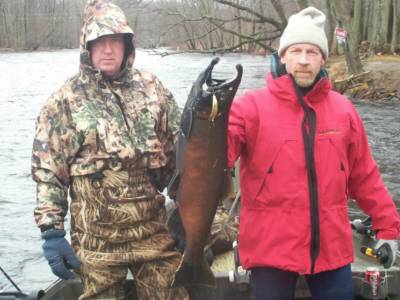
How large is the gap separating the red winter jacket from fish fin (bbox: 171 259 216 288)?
0.71 ft

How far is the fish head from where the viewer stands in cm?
260

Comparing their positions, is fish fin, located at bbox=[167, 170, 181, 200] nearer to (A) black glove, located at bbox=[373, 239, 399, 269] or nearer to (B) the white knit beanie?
(B) the white knit beanie

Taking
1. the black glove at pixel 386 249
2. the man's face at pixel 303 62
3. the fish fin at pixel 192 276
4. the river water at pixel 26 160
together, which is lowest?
the river water at pixel 26 160

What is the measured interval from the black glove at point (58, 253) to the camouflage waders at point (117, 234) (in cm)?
18

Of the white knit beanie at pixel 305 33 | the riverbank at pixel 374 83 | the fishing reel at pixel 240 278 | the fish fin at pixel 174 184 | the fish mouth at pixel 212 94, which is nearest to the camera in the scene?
the fish mouth at pixel 212 94

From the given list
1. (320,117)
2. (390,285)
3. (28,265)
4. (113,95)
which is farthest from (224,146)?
(28,265)

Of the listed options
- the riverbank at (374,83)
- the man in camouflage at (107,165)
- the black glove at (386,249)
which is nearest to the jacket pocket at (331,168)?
the black glove at (386,249)

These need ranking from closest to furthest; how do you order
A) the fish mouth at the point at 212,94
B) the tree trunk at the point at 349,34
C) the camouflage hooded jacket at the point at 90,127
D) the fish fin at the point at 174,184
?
1. the fish mouth at the point at 212,94
2. the fish fin at the point at 174,184
3. the camouflage hooded jacket at the point at 90,127
4. the tree trunk at the point at 349,34

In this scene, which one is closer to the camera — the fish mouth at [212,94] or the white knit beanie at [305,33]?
the fish mouth at [212,94]

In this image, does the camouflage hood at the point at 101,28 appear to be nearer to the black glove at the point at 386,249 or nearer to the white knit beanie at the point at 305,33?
the white knit beanie at the point at 305,33

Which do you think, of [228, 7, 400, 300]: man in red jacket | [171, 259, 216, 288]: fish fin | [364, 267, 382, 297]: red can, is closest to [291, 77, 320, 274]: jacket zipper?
[228, 7, 400, 300]: man in red jacket

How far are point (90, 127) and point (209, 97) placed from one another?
3.00ft

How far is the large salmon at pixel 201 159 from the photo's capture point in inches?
104

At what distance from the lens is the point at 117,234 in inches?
132
